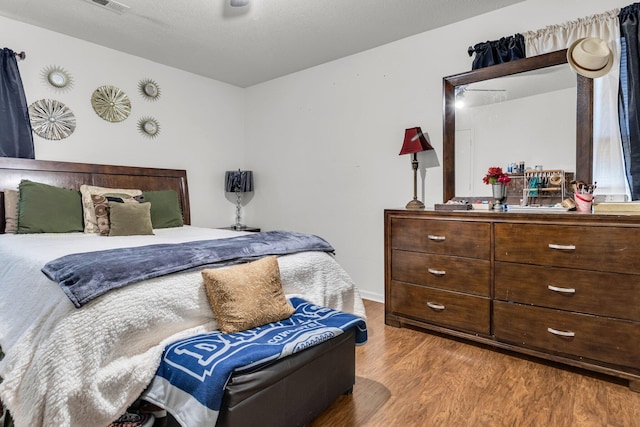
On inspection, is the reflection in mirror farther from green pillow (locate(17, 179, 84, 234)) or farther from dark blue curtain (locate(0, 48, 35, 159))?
dark blue curtain (locate(0, 48, 35, 159))

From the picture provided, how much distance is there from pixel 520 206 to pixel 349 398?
179cm

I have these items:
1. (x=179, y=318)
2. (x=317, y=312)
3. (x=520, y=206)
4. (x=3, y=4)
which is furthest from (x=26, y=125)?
(x=520, y=206)

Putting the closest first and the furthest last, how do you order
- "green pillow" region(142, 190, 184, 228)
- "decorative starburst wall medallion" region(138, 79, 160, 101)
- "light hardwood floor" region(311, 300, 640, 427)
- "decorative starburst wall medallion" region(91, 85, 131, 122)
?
"light hardwood floor" region(311, 300, 640, 427) < "green pillow" region(142, 190, 184, 228) < "decorative starburst wall medallion" region(91, 85, 131, 122) < "decorative starburst wall medallion" region(138, 79, 160, 101)

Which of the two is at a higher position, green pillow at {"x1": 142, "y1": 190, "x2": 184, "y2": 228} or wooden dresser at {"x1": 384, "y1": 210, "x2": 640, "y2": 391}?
green pillow at {"x1": 142, "y1": 190, "x2": 184, "y2": 228}

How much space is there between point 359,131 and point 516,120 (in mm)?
1451

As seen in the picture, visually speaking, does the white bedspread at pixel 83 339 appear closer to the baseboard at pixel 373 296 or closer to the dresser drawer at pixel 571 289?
the dresser drawer at pixel 571 289

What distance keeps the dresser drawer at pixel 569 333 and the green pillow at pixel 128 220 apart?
8.60 ft

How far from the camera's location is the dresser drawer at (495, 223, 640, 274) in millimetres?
1903

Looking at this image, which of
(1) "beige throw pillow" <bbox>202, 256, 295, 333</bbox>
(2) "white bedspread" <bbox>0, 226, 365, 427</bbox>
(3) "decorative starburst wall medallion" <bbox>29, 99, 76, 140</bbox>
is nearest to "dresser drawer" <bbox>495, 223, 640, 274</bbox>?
(1) "beige throw pillow" <bbox>202, 256, 295, 333</bbox>

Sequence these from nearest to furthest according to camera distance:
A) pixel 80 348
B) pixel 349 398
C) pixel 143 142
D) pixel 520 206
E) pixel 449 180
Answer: pixel 80 348, pixel 349 398, pixel 520 206, pixel 449 180, pixel 143 142

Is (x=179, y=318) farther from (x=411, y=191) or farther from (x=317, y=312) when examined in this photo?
(x=411, y=191)

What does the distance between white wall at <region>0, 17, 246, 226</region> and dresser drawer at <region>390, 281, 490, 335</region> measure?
2672 mm

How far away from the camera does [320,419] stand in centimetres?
171

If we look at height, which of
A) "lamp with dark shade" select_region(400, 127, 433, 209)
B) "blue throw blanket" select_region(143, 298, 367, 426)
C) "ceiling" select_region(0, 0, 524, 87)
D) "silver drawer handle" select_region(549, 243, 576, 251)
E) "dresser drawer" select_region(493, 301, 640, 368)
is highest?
"ceiling" select_region(0, 0, 524, 87)
